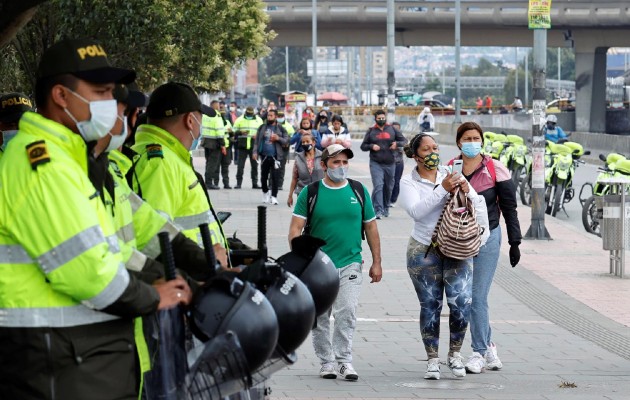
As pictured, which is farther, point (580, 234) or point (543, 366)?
point (580, 234)

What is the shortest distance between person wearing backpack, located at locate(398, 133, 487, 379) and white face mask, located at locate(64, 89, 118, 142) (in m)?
4.99

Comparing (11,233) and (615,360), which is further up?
(11,233)

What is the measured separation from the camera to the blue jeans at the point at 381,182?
22422mm

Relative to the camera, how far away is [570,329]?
1224 cm

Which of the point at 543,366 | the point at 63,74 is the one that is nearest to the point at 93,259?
the point at 63,74

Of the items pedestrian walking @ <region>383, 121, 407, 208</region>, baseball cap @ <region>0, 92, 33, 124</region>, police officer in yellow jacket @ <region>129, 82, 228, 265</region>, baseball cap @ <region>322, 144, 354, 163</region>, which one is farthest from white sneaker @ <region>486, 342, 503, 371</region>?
pedestrian walking @ <region>383, 121, 407, 208</region>

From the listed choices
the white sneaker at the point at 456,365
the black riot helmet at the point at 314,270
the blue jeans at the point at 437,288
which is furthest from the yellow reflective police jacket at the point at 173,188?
the white sneaker at the point at 456,365

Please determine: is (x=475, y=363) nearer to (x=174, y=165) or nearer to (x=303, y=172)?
(x=174, y=165)

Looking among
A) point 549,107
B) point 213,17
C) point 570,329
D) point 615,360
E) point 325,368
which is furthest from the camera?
point 549,107

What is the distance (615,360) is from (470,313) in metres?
1.28

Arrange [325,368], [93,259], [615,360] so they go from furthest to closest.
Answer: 1. [615,360]
2. [325,368]
3. [93,259]

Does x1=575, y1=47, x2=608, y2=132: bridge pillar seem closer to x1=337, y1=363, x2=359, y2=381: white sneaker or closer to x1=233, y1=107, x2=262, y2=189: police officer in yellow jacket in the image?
x1=233, y1=107, x2=262, y2=189: police officer in yellow jacket

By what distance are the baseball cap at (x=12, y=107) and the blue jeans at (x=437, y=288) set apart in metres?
2.90

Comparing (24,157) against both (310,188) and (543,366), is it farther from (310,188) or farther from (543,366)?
(543,366)
